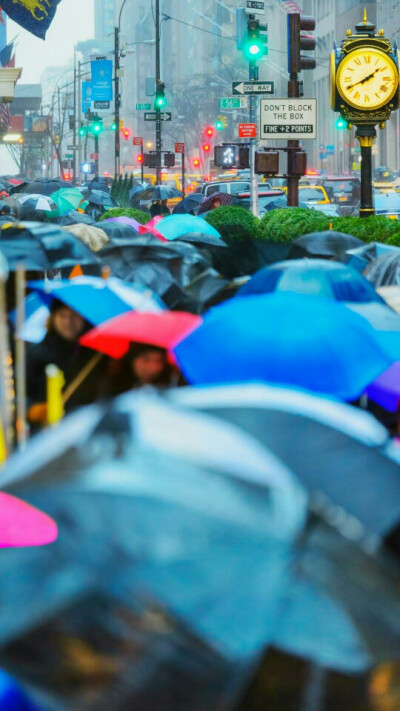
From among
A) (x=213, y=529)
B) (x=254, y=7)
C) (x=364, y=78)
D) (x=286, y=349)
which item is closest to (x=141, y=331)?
(x=286, y=349)

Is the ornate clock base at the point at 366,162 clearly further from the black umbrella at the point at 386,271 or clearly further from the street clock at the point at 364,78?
the black umbrella at the point at 386,271

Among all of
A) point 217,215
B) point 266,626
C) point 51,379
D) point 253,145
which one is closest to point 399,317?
point 51,379

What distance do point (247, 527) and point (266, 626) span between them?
0.24 metres

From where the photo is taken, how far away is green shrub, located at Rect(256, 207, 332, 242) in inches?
687

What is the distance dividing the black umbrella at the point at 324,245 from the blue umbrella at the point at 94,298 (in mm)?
3904

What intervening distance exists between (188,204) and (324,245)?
60.7 feet

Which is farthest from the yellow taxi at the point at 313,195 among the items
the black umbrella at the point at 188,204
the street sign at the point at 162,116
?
the black umbrella at the point at 188,204

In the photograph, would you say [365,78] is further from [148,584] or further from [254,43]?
[148,584]

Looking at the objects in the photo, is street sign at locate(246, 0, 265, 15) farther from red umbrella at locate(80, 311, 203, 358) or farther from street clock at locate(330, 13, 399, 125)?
red umbrella at locate(80, 311, 203, 358)

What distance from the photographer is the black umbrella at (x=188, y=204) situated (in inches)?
1151

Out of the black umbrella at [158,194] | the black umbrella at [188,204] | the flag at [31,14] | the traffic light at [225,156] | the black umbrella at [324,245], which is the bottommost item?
the black umbrella at [324,245]

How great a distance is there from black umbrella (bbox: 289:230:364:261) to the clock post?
467 centimetres

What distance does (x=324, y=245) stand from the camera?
38.7ft

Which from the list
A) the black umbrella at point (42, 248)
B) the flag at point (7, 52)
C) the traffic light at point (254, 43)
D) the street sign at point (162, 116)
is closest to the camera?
the black umbrella at point (42, 248)
